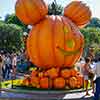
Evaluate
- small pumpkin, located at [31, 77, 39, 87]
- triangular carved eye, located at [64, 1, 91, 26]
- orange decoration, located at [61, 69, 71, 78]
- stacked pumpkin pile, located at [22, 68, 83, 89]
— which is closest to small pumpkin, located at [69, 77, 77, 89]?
stacked pumpkin pile, located at [22, 68, 83, 89]

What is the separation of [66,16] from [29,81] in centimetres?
279

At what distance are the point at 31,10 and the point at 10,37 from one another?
44.8m

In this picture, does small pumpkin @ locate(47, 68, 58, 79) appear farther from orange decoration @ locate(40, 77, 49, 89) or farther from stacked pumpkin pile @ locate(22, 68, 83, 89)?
orange decoration @ locate(40, 77, 49, 89)

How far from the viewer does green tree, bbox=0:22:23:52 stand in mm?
55188

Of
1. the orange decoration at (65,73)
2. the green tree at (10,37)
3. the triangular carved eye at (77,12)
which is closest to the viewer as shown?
the orange decoration at (65,73)

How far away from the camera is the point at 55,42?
45.5ft

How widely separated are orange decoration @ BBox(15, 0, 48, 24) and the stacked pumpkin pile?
1.94m

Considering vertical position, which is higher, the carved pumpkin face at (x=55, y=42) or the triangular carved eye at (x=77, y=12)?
the triangular carved eye at (x=77, y=12)

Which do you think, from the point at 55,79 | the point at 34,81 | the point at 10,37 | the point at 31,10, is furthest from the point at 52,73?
the point at 10,37

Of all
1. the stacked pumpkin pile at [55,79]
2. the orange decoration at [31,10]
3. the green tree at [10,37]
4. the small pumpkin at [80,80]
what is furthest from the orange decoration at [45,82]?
the green tree at [10,37]

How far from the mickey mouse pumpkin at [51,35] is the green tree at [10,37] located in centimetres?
3998

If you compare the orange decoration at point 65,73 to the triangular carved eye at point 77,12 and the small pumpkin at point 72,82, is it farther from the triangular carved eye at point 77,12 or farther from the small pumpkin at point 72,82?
the triangular carved eye at point 77,12

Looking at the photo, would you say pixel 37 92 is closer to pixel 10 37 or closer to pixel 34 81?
pixel 34 81

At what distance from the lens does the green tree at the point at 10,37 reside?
55.2 metres
